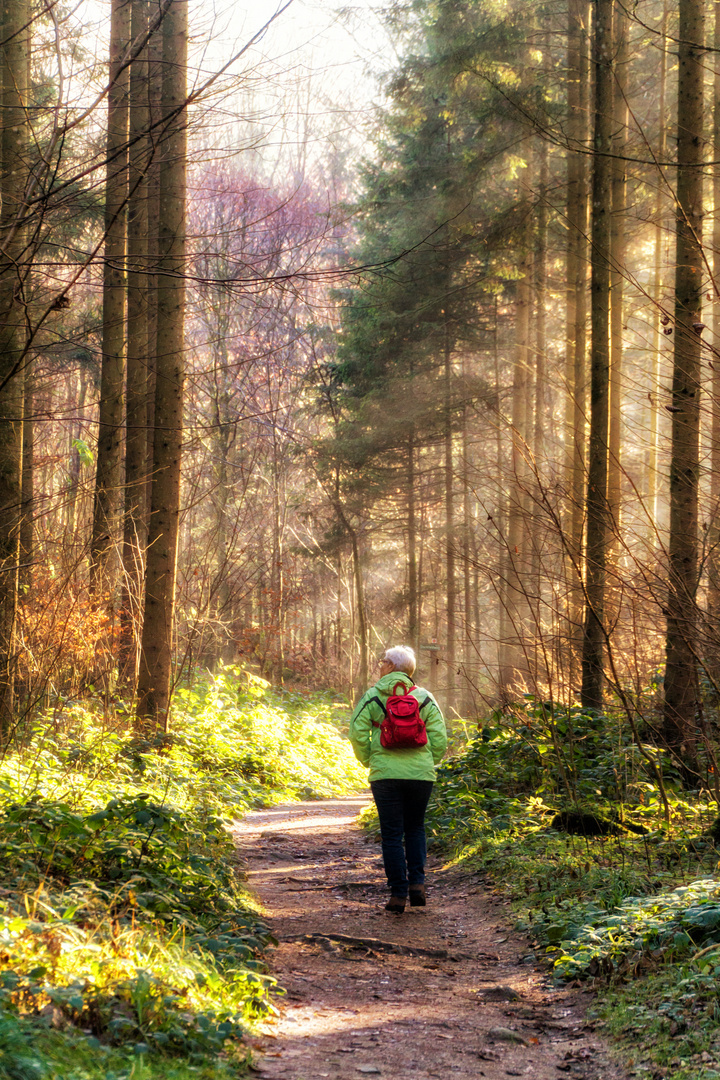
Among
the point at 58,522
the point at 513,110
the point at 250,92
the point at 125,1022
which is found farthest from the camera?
the point at 58,522

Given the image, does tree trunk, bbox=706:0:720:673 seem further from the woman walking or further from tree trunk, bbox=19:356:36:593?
tree trunk, bbox=19:356:36:593

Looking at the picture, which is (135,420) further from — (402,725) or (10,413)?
(402,725)

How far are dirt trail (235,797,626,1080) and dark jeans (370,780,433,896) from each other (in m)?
0.30

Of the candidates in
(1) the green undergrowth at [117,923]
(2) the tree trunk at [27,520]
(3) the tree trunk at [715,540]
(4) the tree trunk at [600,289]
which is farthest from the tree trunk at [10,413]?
(4) the tree trunk at [600,289]

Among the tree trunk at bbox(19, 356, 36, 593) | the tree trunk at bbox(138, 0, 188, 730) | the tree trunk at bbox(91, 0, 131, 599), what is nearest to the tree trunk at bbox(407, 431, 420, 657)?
the tree trunk at bbox(19, 356, 36, 593)

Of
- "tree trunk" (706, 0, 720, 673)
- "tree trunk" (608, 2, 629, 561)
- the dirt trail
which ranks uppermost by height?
"tree trunk" (608, 2, 629, 561)

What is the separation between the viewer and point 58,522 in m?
13.2

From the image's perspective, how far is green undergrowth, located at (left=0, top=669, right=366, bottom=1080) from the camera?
2885mm

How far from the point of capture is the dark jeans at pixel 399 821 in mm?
6129

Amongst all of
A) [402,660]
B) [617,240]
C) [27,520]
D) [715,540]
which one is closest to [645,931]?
[402,660]

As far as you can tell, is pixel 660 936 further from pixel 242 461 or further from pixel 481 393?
pixel 242 461

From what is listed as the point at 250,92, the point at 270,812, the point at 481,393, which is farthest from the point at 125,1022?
the point at 481,393

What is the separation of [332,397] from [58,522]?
9705mm

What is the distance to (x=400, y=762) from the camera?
6172 mm
